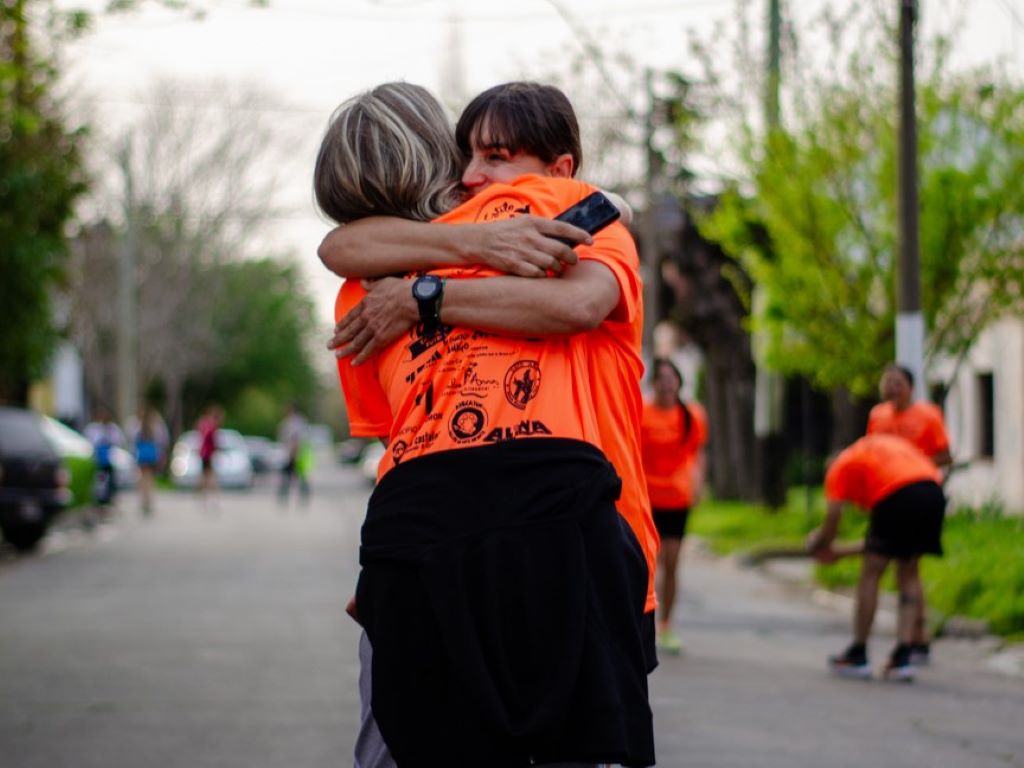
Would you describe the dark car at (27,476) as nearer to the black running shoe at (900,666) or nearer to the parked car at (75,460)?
the parked car at (75,460)

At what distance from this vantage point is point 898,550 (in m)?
8.64

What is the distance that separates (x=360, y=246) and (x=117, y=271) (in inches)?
1836

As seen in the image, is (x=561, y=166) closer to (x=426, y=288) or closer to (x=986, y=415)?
(x=426, y=288)

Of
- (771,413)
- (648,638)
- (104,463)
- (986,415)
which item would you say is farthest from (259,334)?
(648,638)

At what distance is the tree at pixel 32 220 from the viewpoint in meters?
18.5

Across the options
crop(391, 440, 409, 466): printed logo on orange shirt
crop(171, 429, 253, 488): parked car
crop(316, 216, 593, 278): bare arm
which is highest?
crop(316, 216, 593, 278): bare arm

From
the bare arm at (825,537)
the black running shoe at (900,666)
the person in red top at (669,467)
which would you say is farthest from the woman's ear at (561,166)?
the person in red top at (669,467)

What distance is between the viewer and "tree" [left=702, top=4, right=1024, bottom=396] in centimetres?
1499

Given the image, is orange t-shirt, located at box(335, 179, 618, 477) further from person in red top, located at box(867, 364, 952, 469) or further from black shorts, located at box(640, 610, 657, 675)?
person in red top, located at box(867, 364, 952, 469)

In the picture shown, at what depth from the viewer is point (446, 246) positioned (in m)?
2.77

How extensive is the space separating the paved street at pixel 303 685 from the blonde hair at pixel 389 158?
3760mm

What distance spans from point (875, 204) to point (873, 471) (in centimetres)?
744

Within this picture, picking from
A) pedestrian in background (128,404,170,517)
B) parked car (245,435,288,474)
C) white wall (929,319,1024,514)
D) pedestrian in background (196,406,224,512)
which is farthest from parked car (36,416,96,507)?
parked car (245,435,288,474)

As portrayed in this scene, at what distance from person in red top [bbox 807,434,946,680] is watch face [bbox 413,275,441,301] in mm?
5940
